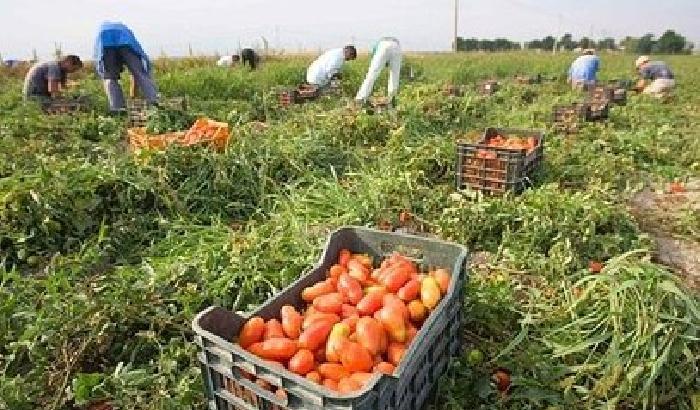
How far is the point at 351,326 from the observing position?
1.86 m

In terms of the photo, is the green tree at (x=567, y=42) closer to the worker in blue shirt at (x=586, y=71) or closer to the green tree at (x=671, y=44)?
the green tree at (x=671, y=44)

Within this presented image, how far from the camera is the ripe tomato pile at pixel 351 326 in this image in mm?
1688

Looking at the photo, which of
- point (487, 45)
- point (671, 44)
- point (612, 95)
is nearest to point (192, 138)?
point (612, 95)

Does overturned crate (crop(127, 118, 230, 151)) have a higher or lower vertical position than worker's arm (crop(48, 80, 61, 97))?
lower

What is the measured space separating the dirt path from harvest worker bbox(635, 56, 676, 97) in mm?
7973

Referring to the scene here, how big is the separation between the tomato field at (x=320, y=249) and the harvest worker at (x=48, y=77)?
1.46 meters

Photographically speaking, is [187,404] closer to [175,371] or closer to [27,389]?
[175,371]

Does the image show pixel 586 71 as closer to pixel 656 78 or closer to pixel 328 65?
pixel 656 78

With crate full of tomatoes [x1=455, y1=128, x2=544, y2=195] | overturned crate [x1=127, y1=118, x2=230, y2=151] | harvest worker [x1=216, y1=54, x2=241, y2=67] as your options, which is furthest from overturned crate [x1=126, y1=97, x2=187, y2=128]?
harvest worker [x1=216, y1=54, x2=241, y2=67]

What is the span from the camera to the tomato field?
212 cm

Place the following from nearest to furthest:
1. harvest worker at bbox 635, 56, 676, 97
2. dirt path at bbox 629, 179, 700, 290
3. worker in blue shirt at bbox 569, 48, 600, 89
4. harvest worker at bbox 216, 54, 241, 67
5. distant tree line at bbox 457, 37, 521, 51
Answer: dirt path at bbox 629, 179, 700, 290 < worker in blue shirt at bbox 569, 48, 600, 89 < harvest worker at bbox 635, 56, 676, 97 < harvest worker at bbox 216, 54, 241, 67 < distant tree line at bbox 457, 37, 521, 51

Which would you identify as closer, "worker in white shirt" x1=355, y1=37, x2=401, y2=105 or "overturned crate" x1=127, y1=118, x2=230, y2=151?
"overturned crate" x1=127, y1=118, x2=230, y2=151

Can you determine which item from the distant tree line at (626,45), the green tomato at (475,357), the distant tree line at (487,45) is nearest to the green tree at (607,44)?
the distant tree line at (626,45)

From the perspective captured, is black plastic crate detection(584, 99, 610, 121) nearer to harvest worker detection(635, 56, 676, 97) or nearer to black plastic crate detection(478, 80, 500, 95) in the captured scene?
black plastic crate detection(478, 80, 500, 95)
